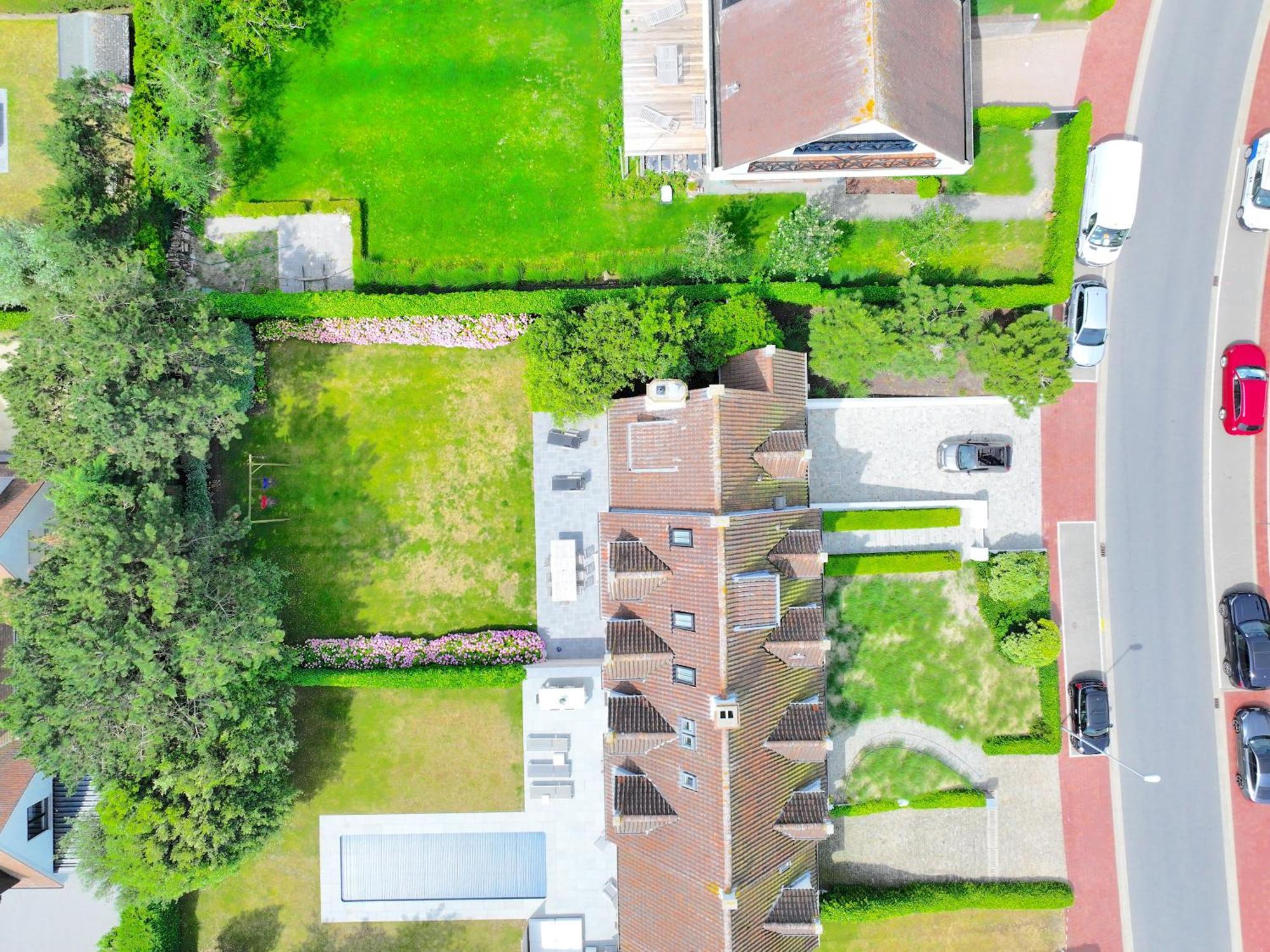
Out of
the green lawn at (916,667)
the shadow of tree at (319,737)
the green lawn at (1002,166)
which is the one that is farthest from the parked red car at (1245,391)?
the shadow of tree at (319,737)

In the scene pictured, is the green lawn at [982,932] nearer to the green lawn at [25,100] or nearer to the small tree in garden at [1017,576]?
the small tree in garden at [1017,576]

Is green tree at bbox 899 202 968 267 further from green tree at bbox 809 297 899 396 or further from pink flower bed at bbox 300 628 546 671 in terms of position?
pink flower bed at bbox 300 628 546 671

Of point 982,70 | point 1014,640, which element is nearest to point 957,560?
point 1014,640

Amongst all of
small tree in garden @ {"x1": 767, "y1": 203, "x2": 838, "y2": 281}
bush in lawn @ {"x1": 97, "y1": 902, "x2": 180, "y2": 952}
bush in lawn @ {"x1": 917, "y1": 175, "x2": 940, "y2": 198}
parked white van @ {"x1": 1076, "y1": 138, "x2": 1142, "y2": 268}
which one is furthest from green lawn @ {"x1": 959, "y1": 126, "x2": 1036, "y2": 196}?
bush in lawn @ {"x1": 97, "y1": 902, "x2": 180, "y2": 952}

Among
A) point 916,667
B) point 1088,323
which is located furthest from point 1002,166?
point 916,667

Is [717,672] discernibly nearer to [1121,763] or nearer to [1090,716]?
[1090,716]
